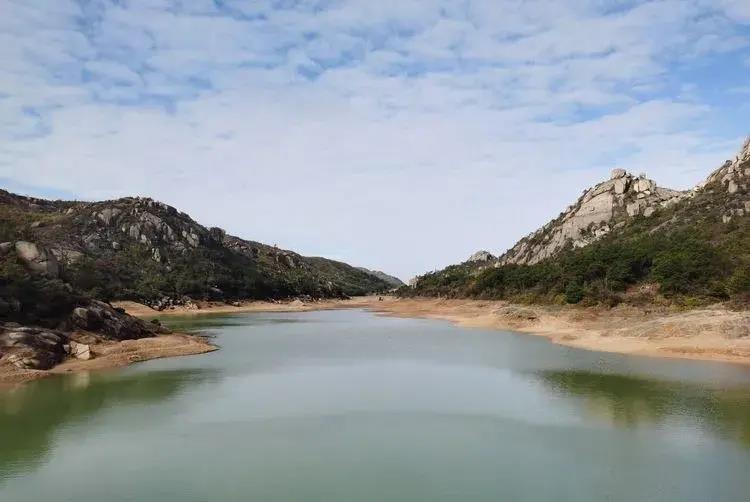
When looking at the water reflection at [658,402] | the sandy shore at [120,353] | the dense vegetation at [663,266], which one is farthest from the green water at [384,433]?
the dense vegetation at [663,266]

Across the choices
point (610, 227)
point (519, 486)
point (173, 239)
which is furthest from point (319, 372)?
point (173, 239)

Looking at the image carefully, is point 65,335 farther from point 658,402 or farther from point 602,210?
point 602,210

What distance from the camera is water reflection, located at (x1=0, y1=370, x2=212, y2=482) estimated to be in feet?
63.2

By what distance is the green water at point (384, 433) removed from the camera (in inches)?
615

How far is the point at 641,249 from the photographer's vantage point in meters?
71.1

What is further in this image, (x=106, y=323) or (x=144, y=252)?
(x=144, y=252)

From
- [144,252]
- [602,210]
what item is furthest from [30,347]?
[602,210]

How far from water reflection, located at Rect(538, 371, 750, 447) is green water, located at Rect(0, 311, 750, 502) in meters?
0.10

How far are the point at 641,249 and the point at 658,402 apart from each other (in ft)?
164

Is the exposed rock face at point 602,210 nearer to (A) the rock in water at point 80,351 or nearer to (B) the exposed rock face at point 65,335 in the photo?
(B) the exposed rock face at point 65,335

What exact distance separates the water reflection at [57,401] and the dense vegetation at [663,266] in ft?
154

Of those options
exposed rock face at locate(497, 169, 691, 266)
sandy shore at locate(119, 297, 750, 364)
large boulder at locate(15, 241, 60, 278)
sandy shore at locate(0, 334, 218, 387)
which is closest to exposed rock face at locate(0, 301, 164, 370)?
sandy shore at locate(0, 334, 218, 387)

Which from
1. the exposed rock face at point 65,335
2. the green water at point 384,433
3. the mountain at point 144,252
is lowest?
the green water at point 384,433

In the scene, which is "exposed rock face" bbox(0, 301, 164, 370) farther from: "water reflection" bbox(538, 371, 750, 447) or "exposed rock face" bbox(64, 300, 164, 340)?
"water reflection" bbox(538, 371, 750, 447)
